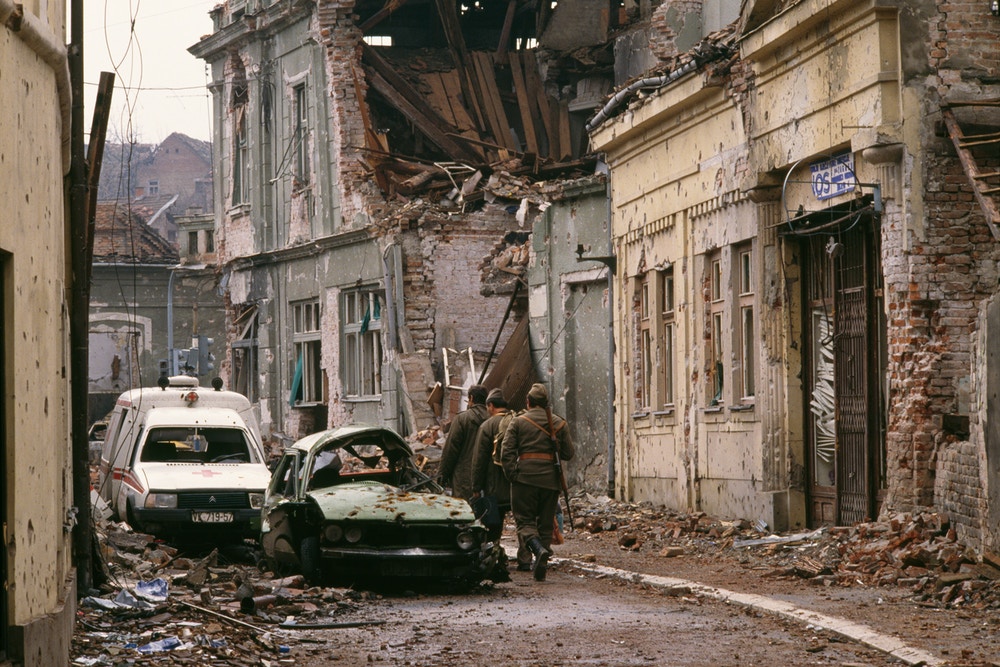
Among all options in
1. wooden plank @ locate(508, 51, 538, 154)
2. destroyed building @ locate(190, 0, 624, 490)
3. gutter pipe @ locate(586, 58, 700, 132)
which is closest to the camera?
gutter pipe @ locate(586, 58, 700, 132)

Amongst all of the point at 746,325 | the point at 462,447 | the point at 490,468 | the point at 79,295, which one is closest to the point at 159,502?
the point at 462,447

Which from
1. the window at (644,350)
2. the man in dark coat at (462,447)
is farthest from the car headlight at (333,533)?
the window at (644,350)

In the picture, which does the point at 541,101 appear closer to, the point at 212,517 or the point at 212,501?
the point at 212,501

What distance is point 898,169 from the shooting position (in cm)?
1527

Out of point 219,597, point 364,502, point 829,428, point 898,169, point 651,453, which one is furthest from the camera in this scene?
point 651,453

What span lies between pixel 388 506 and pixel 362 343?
62.2 ft

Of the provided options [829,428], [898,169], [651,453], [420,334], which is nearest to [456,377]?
[420,334]

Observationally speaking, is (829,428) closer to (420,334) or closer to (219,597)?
(219,597)

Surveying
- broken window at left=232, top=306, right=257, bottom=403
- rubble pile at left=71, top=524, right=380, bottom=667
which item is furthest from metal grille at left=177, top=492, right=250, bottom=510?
broken window at left=232, top=306, right=257, bottom=403

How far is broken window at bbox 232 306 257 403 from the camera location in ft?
126

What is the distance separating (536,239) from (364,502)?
1343 cm

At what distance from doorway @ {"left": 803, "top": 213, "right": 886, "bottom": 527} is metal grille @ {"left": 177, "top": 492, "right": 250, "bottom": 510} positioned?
6.50 metres

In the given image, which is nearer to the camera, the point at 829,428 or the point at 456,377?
the point at 829,428

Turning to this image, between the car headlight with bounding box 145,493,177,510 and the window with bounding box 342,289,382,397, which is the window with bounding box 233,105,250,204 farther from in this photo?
the car headlight with bounding box 145,493,177,510
